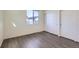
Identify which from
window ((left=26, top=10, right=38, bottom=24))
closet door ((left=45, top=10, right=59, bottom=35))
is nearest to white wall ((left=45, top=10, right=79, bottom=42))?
closet door ((left=45, top=10, right=59, bottom=35))

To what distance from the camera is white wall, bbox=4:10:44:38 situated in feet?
3.13

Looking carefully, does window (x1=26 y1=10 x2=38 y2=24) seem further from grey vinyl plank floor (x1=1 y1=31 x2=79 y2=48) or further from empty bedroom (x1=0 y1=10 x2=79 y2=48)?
grey vinyl plank floor (x1=1 y1=31 x2=79 y2=48)

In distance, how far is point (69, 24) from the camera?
0.99m

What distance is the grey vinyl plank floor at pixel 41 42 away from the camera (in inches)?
38.5

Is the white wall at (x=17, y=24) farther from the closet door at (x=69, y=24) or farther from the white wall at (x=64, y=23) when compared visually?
the closet door at (x=69, y=24)

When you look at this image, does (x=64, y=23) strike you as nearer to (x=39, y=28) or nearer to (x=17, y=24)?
(x=39, y=28)

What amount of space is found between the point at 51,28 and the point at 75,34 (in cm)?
24

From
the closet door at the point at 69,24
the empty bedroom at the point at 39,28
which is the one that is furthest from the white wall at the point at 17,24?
the closet door at the point at 69,24

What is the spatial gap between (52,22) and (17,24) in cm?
35

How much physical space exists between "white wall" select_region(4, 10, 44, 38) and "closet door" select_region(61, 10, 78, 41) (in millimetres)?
214

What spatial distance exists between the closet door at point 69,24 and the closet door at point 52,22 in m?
0.06
